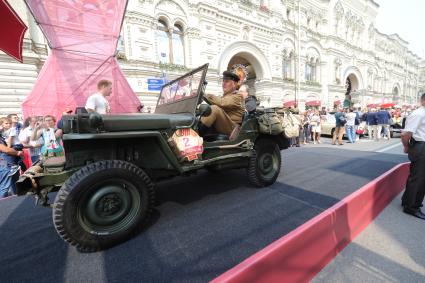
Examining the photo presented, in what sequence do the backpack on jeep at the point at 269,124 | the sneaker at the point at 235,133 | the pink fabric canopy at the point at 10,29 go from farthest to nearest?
the pink fabric canopy at the point at 10,29
the backpack on jeep at the point at 269,124
the sneaker at the point at 235,133

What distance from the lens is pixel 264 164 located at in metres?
3.51

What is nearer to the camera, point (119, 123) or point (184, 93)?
point (119, 123)

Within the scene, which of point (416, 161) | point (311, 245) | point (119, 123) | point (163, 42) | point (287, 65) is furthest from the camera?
point (287, 65)

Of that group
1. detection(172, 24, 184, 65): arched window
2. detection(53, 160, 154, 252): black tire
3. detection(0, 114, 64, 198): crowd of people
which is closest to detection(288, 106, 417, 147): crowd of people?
detection(53, 160, 154, 252): black tire

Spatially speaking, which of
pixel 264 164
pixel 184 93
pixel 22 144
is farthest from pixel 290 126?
pixel 22 144

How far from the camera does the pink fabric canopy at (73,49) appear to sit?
5305 mm

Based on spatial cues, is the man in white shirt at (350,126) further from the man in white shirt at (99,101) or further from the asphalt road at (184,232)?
the man in white shirt at (99,101)

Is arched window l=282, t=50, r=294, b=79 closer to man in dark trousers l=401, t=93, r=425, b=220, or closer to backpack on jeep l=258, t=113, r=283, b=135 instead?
backpack on jeep l=258, t=113, r=283, b=135

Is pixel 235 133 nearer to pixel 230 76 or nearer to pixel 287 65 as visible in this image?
pixel 230 76

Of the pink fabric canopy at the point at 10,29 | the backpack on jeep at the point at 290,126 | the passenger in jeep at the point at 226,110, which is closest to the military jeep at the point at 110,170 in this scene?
the passenger in jeep at the point at 226,110

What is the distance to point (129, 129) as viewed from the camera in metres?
2.10

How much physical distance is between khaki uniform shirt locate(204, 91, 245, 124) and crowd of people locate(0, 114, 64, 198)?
3.01 meters

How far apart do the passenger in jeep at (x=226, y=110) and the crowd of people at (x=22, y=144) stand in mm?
2901

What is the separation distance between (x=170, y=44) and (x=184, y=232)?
14121 millimetres
